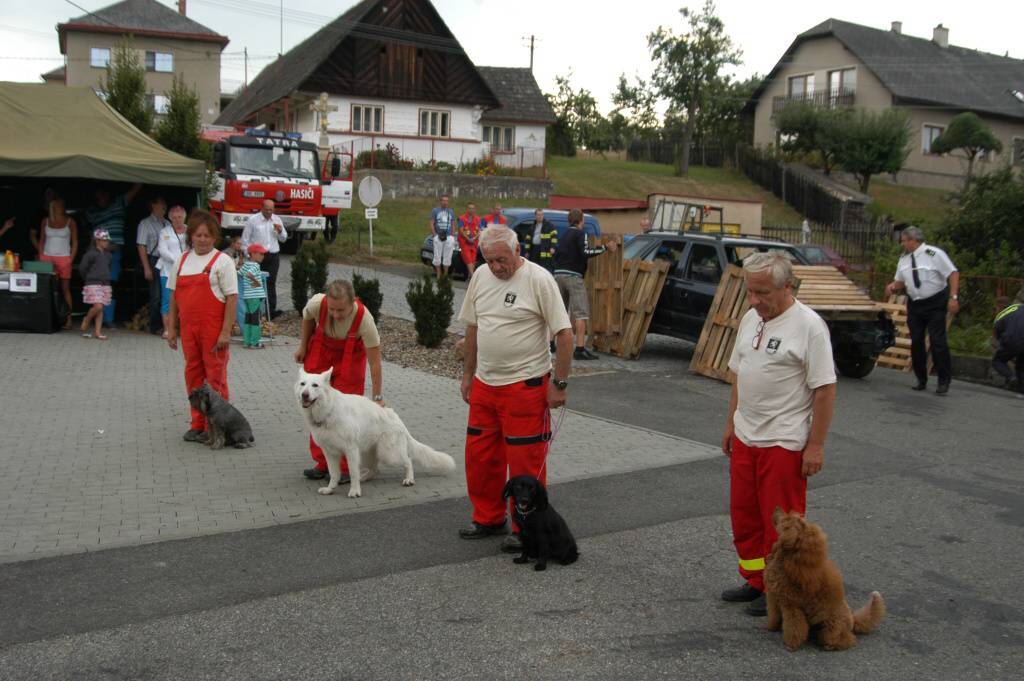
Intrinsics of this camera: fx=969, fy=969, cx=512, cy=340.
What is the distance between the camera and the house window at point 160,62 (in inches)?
2596

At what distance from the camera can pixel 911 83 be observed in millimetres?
51781

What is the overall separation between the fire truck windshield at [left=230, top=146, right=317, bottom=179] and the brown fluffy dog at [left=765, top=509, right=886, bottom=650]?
2020 cm

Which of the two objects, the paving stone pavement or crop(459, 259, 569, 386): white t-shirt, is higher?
crop(459, 259, 569, 386): white t-shirt

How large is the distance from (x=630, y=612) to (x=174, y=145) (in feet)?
63.5

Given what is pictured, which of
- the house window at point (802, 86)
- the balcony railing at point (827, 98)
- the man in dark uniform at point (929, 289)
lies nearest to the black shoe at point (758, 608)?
the man in dark uniform at point (929, 289)

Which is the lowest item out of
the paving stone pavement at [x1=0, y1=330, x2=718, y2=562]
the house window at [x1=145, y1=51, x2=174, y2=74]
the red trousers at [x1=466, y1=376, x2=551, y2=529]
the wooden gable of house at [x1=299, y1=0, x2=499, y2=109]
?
the paving stone pavement at [x1=0, y1=330, x2=718, y2=562]

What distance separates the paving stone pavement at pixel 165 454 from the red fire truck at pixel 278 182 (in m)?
10.3

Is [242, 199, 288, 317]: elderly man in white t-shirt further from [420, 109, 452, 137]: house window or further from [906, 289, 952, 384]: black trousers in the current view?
[420, 109, 452, 137]: house window

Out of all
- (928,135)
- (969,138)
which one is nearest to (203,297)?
(969,138)

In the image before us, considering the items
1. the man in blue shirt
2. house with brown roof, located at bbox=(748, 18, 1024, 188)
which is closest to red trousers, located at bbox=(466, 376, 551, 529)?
the man in blue shirt

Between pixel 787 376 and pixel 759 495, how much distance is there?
61 centimetres

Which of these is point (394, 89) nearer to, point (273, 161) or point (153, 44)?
point (273, 161)

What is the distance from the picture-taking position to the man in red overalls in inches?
275

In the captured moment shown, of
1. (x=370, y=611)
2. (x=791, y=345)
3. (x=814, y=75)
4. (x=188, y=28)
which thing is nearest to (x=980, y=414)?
(x=791, y=345)
